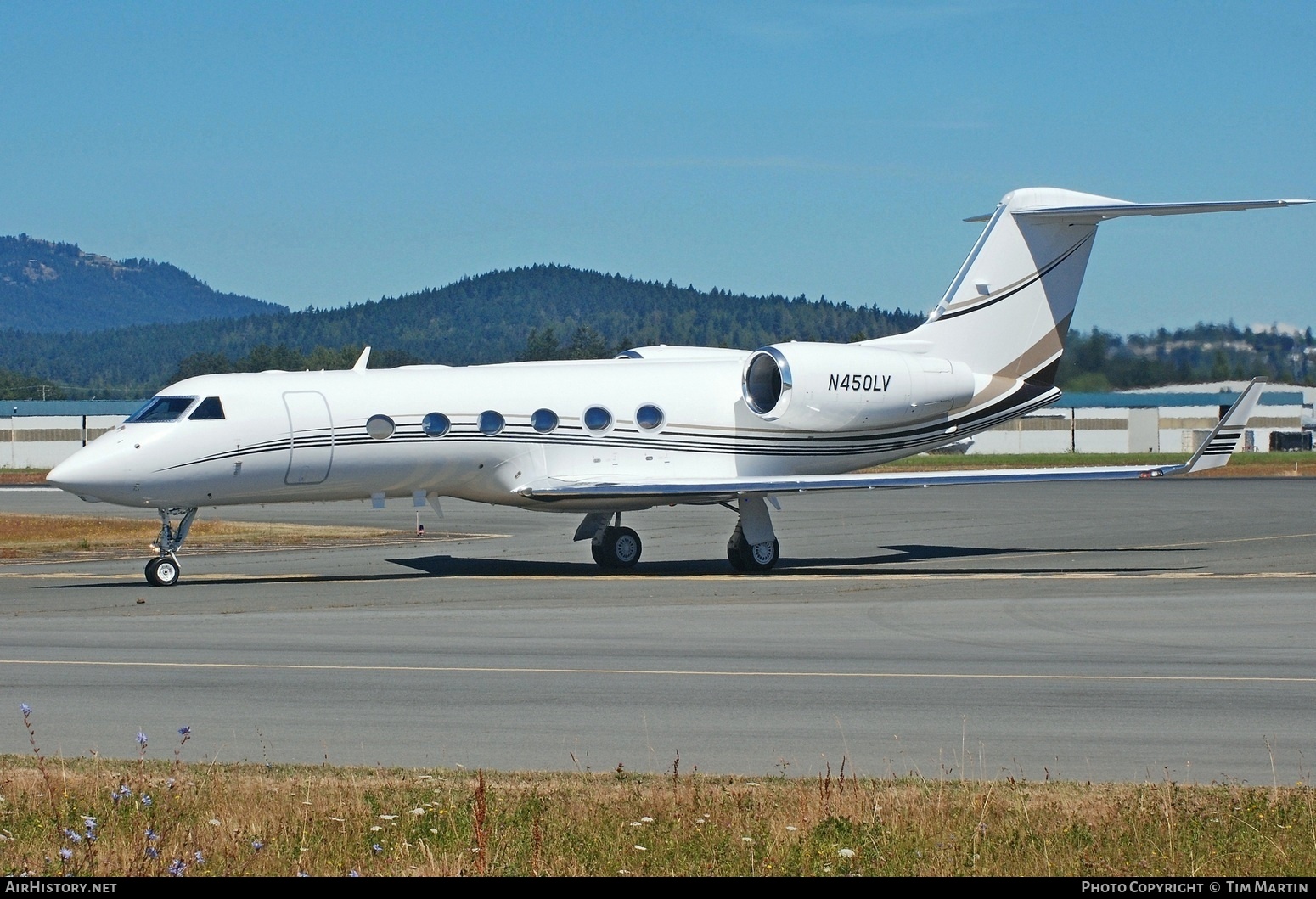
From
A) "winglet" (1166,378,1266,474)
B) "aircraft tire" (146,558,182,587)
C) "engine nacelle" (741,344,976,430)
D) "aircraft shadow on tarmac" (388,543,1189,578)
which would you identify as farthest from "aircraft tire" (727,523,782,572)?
"aircraft tire" (146,558,182,587)

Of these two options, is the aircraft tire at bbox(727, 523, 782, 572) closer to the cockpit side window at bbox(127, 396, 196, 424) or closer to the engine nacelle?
the engine nacelle

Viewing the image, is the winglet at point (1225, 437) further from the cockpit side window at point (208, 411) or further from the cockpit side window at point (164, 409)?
the cockpit side window at point (164, 409)

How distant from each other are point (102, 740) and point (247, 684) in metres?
2.41

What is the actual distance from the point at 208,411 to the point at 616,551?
7.13 metres

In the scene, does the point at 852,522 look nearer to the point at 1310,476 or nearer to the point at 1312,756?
the point at 1312,756

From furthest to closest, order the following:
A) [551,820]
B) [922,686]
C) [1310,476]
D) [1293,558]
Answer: [1310,476] → [1293,558] → [922,686] → [551,820]

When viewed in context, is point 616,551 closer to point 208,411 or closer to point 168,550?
point 208,411

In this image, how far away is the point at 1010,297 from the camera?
2733cm

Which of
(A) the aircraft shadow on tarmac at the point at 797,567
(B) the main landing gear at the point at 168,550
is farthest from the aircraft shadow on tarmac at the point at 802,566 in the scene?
(B) the main landing gear at the point at 168,550

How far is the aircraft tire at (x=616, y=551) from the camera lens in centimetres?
2539

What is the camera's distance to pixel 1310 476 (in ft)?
197

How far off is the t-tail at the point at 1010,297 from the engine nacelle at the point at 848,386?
0.48m

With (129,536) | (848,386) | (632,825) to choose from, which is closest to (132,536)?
(129,536)

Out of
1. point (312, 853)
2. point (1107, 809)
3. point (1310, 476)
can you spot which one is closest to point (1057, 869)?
point (1107, 809)
